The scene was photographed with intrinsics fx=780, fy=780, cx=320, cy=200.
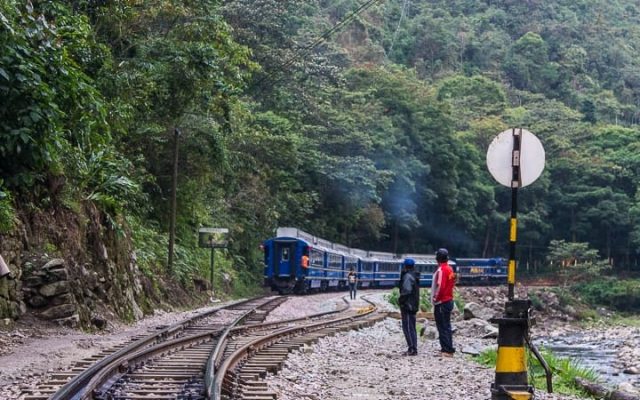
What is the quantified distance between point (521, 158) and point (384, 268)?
3652 centimetres

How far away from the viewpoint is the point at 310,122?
1698 inches

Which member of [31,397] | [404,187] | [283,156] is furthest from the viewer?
[404,187]

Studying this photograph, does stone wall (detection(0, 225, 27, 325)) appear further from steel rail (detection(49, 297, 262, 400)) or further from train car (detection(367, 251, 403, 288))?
train car (detection(367, 251, 403, 288))

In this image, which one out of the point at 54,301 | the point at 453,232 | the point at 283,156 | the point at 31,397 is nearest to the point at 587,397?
the point at 31,397

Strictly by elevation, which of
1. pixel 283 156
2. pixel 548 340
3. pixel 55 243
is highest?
pixel 283 156

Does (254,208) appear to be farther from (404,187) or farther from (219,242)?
(404,187)

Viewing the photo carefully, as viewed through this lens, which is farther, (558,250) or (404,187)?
(558,250)

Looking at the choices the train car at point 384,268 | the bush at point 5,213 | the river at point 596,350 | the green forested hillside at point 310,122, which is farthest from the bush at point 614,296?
the bush at point 5,213

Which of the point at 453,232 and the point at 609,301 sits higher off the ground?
the point at 453,232

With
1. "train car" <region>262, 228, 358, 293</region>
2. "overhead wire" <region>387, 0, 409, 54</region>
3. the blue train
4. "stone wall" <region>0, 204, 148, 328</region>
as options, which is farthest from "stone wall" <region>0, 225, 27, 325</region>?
"overhead wire" <region>387, 0, 409, 54</region>

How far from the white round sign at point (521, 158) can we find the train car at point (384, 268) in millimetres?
33841

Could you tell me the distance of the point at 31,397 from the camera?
20.2 feet

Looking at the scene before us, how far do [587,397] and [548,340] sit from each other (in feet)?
70.0

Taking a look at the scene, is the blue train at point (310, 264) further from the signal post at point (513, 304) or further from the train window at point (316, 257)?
the signal post at point (513, 304)
